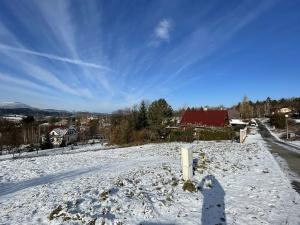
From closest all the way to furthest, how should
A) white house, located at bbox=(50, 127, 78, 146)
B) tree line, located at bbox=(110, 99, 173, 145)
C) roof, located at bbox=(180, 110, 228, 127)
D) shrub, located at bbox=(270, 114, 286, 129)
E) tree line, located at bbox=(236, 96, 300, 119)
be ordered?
tree line, located at bbox=(110, 99, 173, 145)
roof, located at bbox=(180, 110, 228, 127)
shrub, located at bbox=(270, 114, 286, 129)
white house, located at bbox=(50, 127, 78, 146)
tree line, located at bbox=(236, 96, 300, 119)

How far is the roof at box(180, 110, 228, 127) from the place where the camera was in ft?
195

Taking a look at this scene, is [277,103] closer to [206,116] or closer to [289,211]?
[206,116]

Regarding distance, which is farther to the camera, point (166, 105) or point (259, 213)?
point (166, 105)

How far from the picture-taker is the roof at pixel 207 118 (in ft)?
195

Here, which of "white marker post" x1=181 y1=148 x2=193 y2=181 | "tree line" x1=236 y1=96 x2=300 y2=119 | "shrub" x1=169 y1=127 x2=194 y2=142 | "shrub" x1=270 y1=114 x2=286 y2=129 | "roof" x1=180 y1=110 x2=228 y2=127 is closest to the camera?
"white marker post" x1=181 y1=148 x2=193 y2=181

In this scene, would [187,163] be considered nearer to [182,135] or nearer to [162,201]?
[162,201]

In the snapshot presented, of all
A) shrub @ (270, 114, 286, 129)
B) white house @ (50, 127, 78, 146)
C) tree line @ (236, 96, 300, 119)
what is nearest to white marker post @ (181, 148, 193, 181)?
shrub @ (270, 114, 286, 129)

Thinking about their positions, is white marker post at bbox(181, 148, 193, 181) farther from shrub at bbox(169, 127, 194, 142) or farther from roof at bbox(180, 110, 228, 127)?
roof at bbox(180, 110, 228, 127)

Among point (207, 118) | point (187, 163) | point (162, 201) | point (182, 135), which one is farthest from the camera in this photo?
point (207, 118)

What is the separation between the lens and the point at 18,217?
25.1ft

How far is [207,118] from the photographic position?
61.2 m

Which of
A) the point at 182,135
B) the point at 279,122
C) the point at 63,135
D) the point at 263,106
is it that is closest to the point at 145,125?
the point at 182,135

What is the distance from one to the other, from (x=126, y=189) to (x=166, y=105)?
31093 mm

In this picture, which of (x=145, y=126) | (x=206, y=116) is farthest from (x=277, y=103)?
(x=145, y=126)
